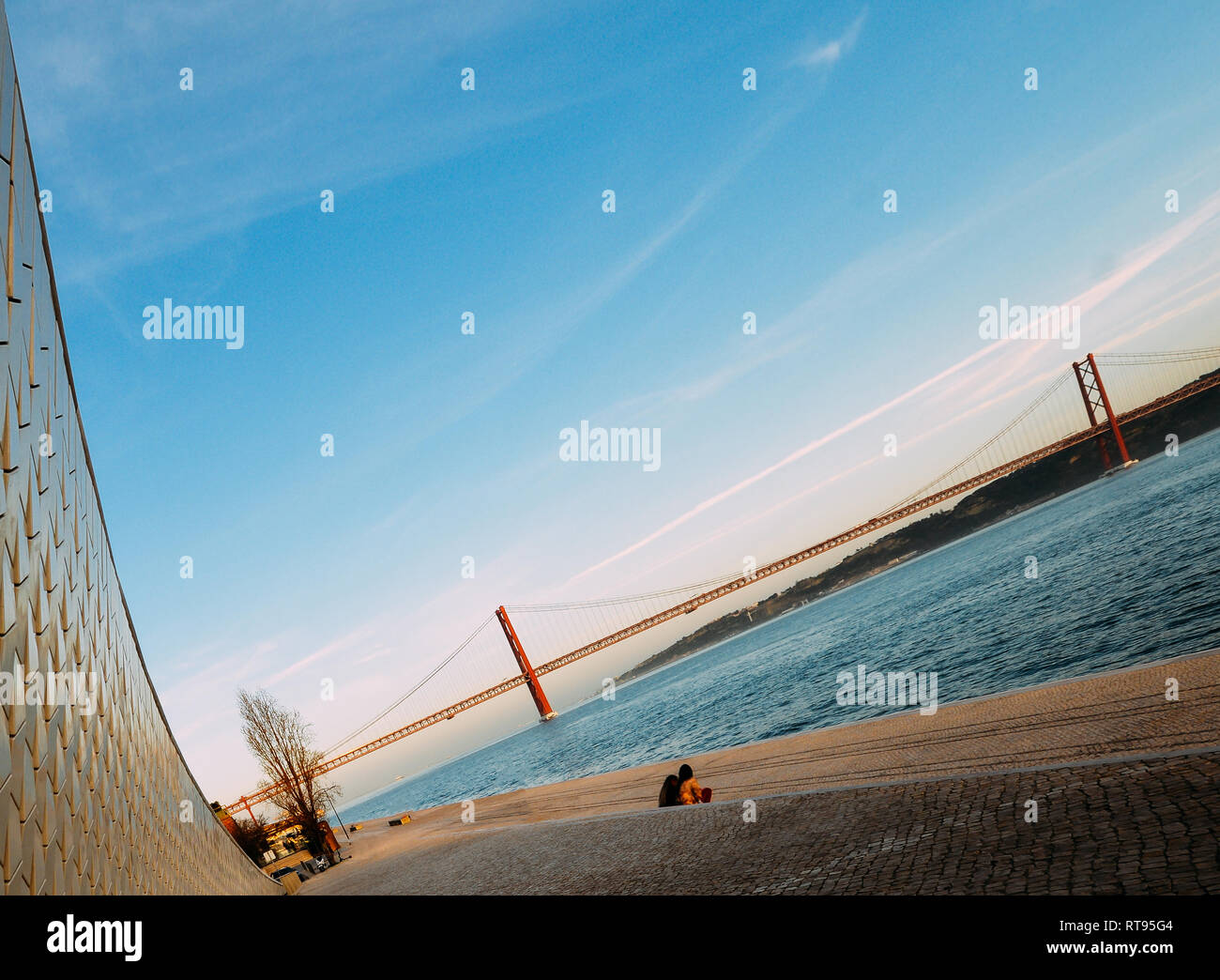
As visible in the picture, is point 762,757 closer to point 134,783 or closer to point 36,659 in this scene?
point 134,783

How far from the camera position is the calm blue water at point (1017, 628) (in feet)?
61.5

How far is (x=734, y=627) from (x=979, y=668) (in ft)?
511

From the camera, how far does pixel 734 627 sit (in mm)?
174625

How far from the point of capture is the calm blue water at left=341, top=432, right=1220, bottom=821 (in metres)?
18.7

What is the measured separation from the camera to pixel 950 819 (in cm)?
714

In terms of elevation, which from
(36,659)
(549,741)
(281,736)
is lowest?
(549,741)

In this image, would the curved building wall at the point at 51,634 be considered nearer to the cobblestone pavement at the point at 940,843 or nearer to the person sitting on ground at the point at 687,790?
the cobblestone pavement at the point at 940,843

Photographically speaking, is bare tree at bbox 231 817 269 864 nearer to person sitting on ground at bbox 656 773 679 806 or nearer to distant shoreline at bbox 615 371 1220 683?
person sitting on ground at bbox 656 773 679 806

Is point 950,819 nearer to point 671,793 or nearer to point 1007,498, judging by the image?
point 671,793

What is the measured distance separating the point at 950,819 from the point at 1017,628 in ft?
70.2

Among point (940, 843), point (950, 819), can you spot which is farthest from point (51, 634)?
point (950, 819)

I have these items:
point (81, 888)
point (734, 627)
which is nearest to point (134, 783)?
point (81, 888)

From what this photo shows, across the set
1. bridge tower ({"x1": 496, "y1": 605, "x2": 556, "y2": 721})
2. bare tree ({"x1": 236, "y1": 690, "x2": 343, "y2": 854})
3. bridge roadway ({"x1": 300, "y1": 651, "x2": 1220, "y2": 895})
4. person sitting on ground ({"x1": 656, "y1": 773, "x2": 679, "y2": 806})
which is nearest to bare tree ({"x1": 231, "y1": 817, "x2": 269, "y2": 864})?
bare tree ({"x1": 236, "y1": 690, "x2": 343, "y2": 854})
